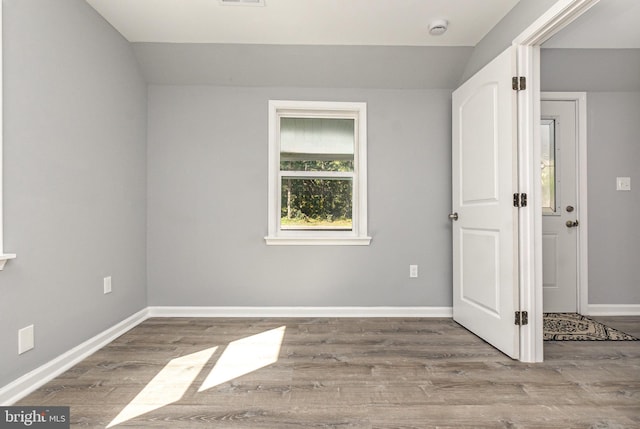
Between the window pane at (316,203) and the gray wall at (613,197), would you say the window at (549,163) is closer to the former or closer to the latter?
the gray wall at (613,197)

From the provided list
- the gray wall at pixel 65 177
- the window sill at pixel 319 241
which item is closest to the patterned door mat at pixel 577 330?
the window sill at pixel 319 241

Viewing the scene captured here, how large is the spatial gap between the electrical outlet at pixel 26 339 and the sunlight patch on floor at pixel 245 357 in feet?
3.01

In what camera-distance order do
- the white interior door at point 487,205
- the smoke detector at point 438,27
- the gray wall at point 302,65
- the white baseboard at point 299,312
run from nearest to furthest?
the white interior door at point 487,205
the smoke detector at point 438,27
the gray wall at point 302,65
the white baseboard at point 299,312

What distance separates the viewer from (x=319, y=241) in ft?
10.6

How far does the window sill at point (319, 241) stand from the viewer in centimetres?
320

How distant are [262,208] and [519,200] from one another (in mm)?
2065

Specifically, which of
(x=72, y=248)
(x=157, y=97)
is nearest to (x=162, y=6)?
(x=157, y=97)

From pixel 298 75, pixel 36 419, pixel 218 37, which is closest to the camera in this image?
pixel 36 419

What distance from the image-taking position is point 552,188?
3502mm

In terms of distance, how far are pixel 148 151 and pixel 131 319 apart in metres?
1.47

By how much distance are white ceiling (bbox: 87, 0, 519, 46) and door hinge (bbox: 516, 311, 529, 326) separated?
206cm

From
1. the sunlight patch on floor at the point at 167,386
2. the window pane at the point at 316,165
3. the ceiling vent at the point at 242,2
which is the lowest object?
the sunlight patch on floor at the point at 167,386

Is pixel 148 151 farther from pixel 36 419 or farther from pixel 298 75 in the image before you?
pixel 36 419

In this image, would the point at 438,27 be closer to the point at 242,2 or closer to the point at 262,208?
the point at 242,2
